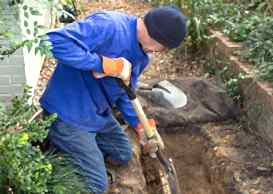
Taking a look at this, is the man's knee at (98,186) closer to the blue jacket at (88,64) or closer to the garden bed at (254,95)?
the blue jacket at (88,64)

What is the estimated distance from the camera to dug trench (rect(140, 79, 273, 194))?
4539 millimetres

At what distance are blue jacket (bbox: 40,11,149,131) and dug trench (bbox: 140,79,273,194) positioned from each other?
36.6 inches

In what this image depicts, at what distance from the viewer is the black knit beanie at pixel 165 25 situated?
3.58 metres

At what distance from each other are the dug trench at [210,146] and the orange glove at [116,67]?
1.17 metres

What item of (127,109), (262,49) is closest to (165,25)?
(127,109)

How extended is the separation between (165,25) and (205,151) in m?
1.75

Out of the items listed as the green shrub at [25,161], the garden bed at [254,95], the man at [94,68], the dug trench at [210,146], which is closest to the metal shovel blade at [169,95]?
the dug trench at [210,146]

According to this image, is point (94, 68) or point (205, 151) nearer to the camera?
point (94, 68)

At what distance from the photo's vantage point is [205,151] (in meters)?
5.04

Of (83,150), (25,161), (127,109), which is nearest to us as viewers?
(25,161)

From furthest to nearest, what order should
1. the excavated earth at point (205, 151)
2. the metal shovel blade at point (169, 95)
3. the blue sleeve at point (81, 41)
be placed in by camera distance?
the metal shovel blade at point (169, 95) → the excavated earth at point (205, 151) → the blue sleeve at point (81, 41)

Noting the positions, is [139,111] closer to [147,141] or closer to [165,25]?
[147,141]

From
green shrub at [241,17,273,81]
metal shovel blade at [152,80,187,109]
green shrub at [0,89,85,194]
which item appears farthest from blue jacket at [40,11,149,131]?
green shrub at [241,17,273,81]

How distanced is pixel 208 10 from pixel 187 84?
107 cm
